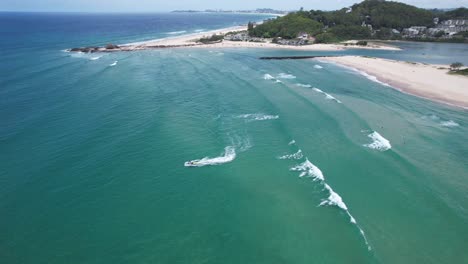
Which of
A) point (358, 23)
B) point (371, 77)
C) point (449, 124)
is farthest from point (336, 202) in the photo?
point (358, 23)

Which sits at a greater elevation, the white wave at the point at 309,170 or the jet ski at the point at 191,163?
the jet ski at the point at 191,163

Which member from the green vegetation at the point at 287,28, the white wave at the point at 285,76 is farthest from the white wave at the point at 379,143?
the green vegetation at the point at 287,28

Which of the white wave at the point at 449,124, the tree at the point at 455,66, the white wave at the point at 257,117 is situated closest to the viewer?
the white wave at the point at 449,124

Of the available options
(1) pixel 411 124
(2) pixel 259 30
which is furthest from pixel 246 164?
(2) pixel 259 30

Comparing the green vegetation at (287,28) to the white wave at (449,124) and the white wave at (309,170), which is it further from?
the white wave at (309,170)

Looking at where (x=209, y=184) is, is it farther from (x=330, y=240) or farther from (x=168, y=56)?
(x=168, y=56)

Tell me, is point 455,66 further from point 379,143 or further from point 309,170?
point 309,170

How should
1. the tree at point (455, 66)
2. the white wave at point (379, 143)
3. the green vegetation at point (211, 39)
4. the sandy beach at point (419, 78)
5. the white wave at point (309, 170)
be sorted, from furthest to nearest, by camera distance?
the green vegetation at point (211, 39), the tree at point (455, 66), the sandy beach at point (419, 78), the white wave at point (379, 143), the white wave at point (309, 170)
